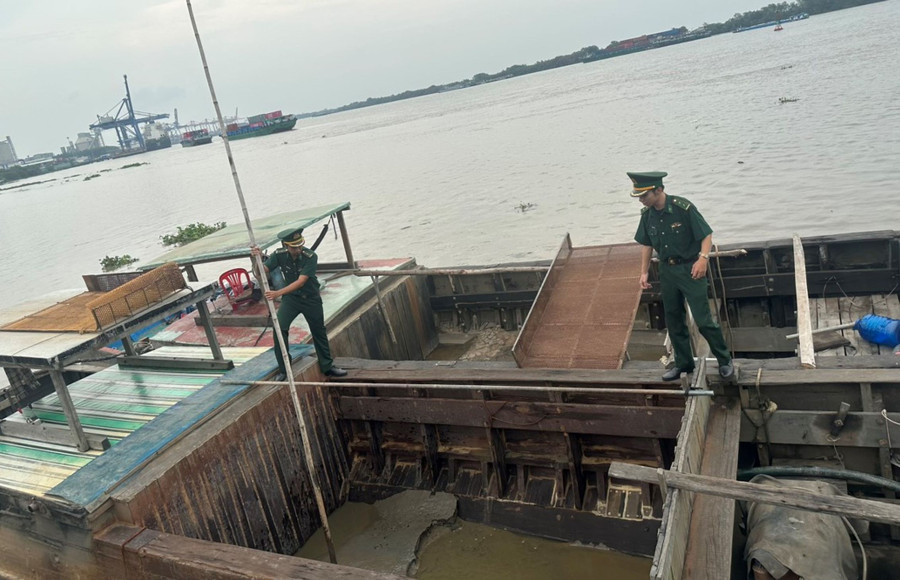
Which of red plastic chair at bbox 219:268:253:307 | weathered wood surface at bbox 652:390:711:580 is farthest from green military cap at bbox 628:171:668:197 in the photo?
red plastic chair at bbox 219:268:253:307

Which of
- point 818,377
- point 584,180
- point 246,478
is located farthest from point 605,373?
point 584,180

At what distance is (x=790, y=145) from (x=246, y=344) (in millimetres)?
23508

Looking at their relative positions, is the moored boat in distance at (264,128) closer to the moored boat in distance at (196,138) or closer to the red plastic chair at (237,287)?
the moored boat in distance at (196,138)

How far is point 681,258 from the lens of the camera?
218 inches

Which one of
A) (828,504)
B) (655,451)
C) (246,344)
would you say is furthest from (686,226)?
(246,344)

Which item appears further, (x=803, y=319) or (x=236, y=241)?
(x=236, y=241)

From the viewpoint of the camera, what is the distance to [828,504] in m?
3.37

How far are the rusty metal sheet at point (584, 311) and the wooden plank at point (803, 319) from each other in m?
1.83

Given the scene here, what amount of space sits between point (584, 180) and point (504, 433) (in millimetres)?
21062

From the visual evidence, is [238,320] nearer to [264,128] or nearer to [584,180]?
[584,180]

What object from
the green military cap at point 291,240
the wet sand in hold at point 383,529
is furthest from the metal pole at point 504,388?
the green military cap at point 291,240

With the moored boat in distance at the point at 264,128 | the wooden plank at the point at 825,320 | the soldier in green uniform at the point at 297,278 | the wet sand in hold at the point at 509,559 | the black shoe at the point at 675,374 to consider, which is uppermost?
the moored boat in distance at the point at 264,128

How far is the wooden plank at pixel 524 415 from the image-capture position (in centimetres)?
580

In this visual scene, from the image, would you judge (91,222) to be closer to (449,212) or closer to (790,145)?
(449,212)
